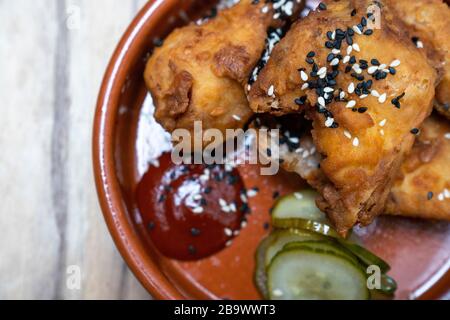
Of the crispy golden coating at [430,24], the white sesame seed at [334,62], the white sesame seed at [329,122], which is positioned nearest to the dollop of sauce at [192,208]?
the white sesame seed at [329,122]

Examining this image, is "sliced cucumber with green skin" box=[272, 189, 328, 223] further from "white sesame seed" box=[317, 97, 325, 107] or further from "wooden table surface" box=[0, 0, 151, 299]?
"wooden table surface" box=[0, 0, 151, 299]

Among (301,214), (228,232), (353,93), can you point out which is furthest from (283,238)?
(353,93)

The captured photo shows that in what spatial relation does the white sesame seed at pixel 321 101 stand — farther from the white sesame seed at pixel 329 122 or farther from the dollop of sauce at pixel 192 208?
the dollop of sauce at pixel 192 208

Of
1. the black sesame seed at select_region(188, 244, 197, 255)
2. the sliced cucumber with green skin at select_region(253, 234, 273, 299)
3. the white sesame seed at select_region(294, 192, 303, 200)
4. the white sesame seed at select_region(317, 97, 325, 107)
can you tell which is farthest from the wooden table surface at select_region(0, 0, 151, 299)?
the white sesame seed at select_region(317, 97, 325, 107)

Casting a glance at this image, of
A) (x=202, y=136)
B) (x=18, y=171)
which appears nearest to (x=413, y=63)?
(x=202, y=136)

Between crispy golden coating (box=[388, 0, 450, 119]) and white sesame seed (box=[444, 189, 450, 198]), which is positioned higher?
crispy golden coating (box=[388, 0, 450, 119])
